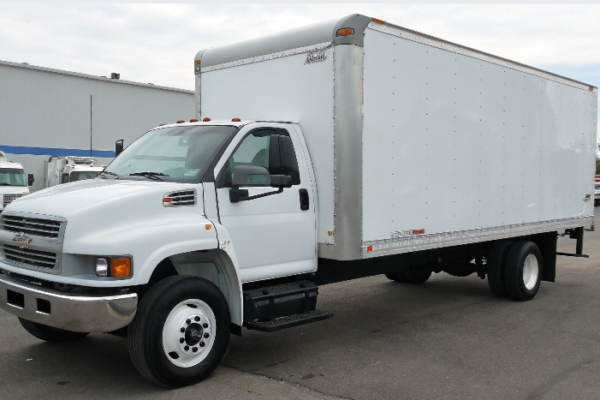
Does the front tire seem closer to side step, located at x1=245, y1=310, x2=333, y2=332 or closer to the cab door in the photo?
side step, located at x1=245, y1=310, x2=333, y2=332

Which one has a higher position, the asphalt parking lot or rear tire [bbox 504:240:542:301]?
rear tire [bbox 504:240:542:301]

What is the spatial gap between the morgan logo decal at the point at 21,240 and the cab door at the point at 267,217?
5.28ft

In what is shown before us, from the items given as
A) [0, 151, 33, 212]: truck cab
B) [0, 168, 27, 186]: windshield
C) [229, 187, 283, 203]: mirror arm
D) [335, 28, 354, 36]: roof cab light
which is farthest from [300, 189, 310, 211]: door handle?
[0, 168, 27, 186]: windshield

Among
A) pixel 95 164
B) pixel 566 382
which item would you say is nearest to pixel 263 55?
pixel 566 382

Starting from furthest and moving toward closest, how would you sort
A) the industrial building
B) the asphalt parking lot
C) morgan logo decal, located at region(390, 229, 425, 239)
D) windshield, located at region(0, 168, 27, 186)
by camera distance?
the industrial building
windshield, located at region(0, 168, 27, 186)
morgan logo decal, located at region(390, 229, 425, 239)
the asphalt parking lot

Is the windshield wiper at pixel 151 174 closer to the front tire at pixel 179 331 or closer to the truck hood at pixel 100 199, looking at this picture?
the truck hood at pixel 100 199

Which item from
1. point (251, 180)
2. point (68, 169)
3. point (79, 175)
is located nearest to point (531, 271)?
point (251, 180)

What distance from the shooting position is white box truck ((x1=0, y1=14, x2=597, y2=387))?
4910 millimetres

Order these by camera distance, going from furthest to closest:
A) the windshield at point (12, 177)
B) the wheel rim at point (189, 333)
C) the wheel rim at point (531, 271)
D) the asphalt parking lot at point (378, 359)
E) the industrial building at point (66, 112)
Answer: the industrial building at point (66, 112), the windshield at point (12, 177), the wheel rim at point (531, 271), the asphalt parking lot at point (378, 359), the wheel rim at point (189, 333)

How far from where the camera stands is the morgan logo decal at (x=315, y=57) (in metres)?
6.21

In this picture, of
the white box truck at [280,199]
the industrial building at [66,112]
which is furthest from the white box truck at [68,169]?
the white box truck at [280,199]

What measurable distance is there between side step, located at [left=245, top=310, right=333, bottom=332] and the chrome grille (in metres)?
1.28

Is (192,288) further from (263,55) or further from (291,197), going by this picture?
(263,55)

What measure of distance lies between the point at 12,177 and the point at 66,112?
4681 millimetres
